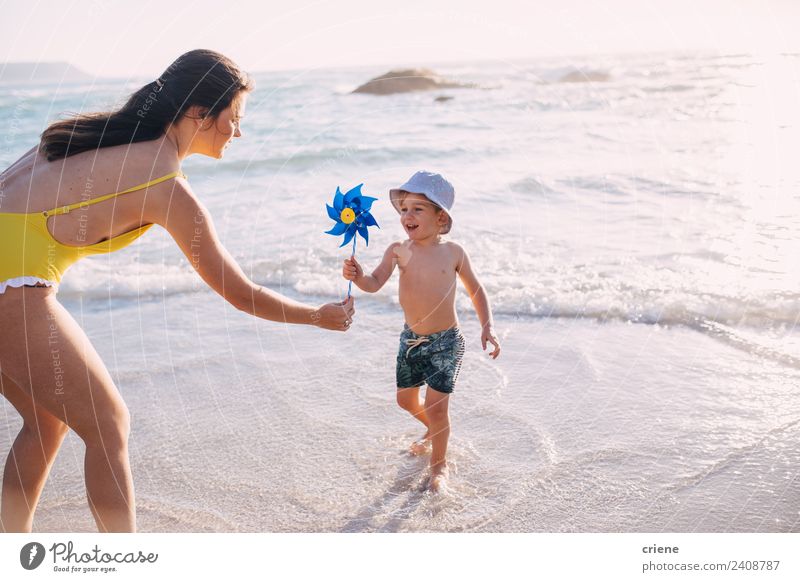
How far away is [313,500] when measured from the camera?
3904mm

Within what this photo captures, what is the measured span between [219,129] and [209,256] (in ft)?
2.02

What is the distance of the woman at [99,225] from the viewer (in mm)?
2795

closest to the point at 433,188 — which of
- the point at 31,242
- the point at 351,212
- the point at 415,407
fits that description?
the point at 351,212

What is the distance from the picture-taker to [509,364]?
5484 millimetres

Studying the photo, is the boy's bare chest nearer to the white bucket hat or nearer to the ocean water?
→ the white bucket hat

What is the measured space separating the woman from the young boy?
128 centimetres

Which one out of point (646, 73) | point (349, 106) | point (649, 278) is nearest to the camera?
point (649, 278)

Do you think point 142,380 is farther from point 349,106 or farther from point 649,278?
point 349,106

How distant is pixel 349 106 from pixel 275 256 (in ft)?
41.2

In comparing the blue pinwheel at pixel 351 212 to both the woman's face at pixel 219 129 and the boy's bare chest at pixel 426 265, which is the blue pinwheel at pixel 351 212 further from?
the woman's face at pixel 219 129

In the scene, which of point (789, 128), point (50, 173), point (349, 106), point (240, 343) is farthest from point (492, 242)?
point (349, 106)

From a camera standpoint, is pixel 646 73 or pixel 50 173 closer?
pixel 50 173

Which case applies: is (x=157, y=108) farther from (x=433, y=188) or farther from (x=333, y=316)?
(x=433, y=188)
